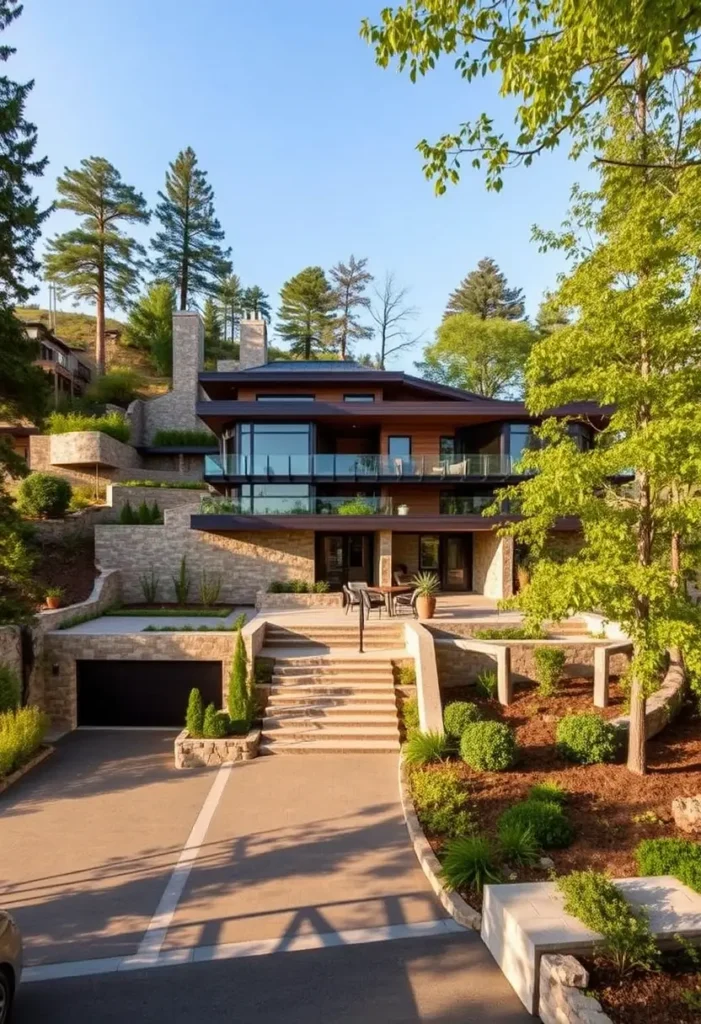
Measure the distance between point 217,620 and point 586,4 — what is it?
13.8m

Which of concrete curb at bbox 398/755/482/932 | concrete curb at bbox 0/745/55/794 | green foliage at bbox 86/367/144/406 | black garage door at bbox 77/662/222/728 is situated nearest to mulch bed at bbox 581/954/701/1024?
concrete curb at bbox 398/755/482/932

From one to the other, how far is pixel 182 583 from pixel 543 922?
591 inches

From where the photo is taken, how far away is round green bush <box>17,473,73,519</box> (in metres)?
18.5

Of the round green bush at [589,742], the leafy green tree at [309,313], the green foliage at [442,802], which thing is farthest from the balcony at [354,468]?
the leafy green tree at [309,313]

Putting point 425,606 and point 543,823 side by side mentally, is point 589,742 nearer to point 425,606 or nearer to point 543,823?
point 543,823

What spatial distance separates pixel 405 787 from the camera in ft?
26.2

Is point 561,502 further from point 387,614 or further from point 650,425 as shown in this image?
point 387,614

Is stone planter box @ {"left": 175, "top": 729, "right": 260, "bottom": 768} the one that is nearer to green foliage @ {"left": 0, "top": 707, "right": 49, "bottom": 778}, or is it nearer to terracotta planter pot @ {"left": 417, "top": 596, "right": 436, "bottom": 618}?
green foliage @ {"left": 0, "top": 707, "right": 49, "bottom": 778}

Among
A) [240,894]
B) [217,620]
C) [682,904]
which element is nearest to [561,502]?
[682,904]

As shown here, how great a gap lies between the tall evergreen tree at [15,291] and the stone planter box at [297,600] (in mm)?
6915

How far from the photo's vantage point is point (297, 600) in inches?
666

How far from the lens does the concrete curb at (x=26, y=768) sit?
8.58 m

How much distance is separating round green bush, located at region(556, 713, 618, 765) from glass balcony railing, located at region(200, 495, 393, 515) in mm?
10260

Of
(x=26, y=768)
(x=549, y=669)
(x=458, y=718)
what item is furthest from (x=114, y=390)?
(x=458, y=718)
